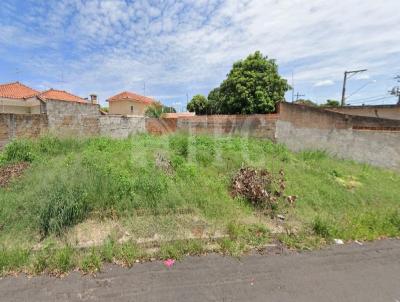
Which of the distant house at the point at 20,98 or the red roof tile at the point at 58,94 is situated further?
the red roof tile at the point at 58,94

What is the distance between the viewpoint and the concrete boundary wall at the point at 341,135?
25.0 ft

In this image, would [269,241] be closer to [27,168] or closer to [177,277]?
[177,277]

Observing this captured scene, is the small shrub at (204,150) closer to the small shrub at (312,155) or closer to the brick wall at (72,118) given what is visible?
the small shrub at (312,155)

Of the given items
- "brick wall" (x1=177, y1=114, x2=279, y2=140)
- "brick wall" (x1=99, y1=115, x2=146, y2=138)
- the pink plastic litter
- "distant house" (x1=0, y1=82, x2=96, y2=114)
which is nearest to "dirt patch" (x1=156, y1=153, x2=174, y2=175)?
the pink plastic litter

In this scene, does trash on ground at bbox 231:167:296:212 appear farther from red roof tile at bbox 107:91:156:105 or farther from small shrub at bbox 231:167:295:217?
red roof tile at bbox 107:91:156:105

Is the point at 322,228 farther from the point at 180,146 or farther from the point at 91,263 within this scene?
the point at 180,146

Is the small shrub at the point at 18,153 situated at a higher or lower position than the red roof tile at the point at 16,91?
lower

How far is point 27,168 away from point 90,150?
1613mm

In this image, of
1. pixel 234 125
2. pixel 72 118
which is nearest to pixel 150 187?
pixel 234 125

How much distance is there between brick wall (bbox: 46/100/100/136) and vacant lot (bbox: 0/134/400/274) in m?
2.69

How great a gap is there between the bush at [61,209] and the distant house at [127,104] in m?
26.4

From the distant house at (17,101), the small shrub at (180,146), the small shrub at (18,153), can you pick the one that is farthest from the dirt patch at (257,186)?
the distant house at (17,101)

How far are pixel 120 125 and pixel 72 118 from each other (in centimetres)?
220

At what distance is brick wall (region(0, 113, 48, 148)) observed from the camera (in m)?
6.85
